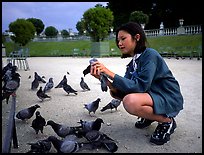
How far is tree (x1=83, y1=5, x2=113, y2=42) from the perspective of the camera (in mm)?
20156

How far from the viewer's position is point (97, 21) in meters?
20.2

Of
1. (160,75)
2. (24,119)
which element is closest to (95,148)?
(160,75)

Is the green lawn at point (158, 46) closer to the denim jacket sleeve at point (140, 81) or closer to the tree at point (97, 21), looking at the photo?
the tree at point (97, 21)

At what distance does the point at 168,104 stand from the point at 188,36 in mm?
20269

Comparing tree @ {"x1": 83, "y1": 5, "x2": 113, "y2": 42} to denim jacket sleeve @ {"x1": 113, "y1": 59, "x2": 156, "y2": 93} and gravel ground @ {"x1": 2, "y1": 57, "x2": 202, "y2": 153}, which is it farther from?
denim jacket sleeve @ {"x1": 113, "y1": 59, "x2": 156, "y2": 93}

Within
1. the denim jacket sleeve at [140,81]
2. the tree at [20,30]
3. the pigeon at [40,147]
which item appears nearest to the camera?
the pigeon at [40,147]

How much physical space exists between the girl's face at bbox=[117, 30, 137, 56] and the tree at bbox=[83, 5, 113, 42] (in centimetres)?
1782

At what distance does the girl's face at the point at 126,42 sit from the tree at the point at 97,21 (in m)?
17.8

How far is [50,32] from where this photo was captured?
149 ft

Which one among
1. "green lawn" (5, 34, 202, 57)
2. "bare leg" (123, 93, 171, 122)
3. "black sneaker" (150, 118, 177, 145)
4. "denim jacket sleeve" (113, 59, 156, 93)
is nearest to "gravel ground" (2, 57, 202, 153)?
"black sneaker" (150, 118, 177, 145)

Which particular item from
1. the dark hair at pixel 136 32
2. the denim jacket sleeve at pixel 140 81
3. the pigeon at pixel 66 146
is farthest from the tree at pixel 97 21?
the pigeon at pixel 66 146

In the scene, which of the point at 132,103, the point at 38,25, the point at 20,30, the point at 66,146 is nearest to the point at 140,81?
the point at 132,103

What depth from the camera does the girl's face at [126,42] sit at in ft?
8.50

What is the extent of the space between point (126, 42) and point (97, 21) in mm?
18061
